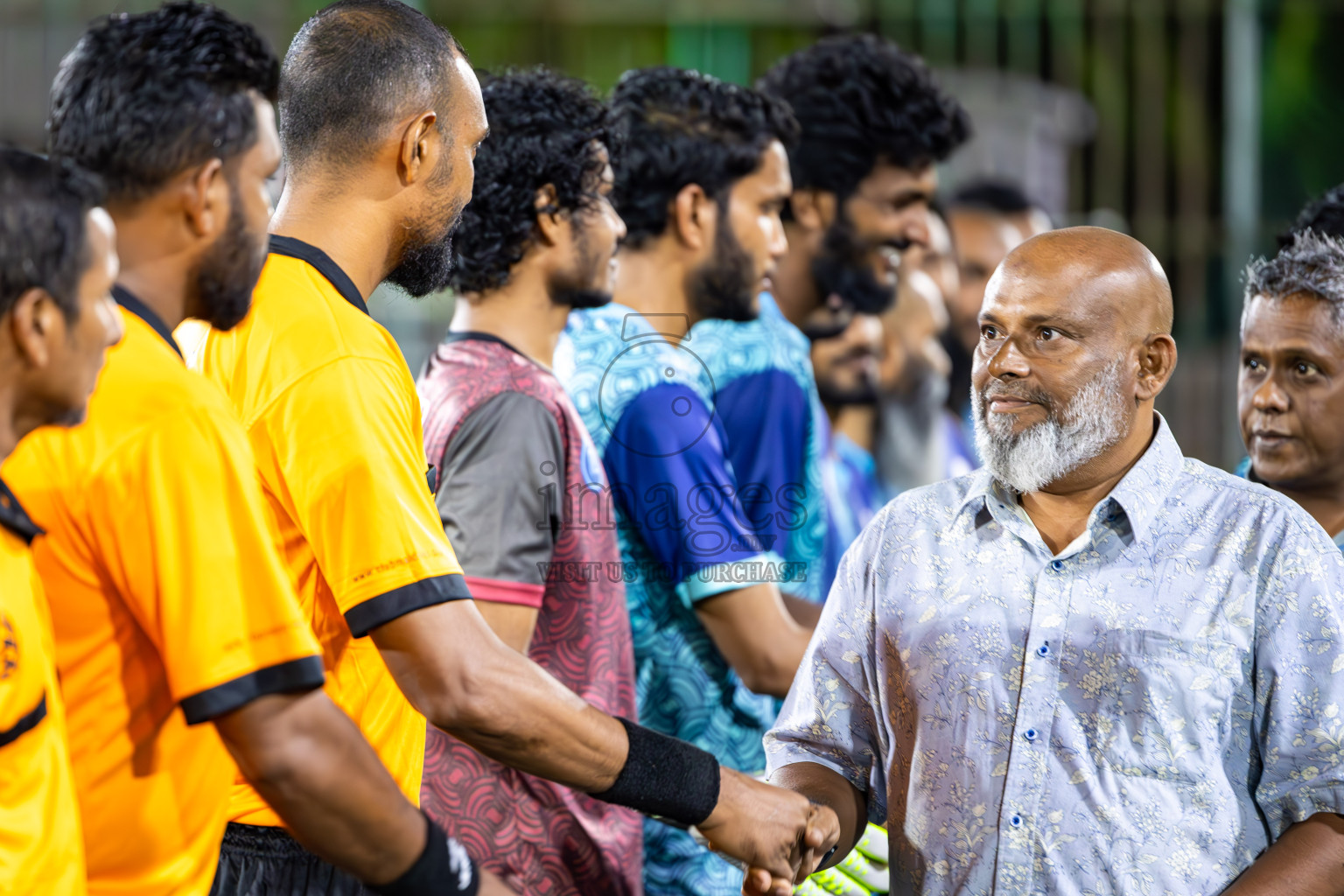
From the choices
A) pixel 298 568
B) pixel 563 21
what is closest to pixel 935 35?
pixel 563 21

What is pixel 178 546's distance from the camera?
1.55 meters

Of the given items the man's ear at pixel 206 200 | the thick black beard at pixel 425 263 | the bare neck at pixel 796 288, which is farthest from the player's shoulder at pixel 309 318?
the bare neck at pixel 796 288

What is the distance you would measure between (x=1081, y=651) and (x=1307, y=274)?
111 cm

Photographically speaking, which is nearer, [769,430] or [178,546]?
[178,546]

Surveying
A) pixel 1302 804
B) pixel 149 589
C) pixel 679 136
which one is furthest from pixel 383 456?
pixel 679 136

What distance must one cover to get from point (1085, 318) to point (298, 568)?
53.0 inches

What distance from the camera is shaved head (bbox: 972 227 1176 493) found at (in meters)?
2.32

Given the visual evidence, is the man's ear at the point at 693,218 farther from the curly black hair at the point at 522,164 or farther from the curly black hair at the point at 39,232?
the curly black hair at the point at 39,232

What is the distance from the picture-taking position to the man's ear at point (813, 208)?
4930mm

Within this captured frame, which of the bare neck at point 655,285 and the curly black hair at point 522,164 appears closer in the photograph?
the curly black hair at point 522,164

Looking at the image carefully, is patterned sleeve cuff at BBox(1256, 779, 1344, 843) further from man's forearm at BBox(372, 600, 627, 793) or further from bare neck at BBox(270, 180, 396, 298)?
bare neck at BBox(270, 180, 396, 298)

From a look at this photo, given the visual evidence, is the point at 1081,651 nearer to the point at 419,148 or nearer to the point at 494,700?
the point at 494,700

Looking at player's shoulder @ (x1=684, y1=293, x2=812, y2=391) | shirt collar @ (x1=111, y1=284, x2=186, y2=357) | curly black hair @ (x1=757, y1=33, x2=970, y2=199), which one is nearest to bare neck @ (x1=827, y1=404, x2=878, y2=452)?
curly black hair @ (x1=757, y1=33, x2=970, y2=199)

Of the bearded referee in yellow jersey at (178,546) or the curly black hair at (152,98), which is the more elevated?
the curly black hair at (152,98)
